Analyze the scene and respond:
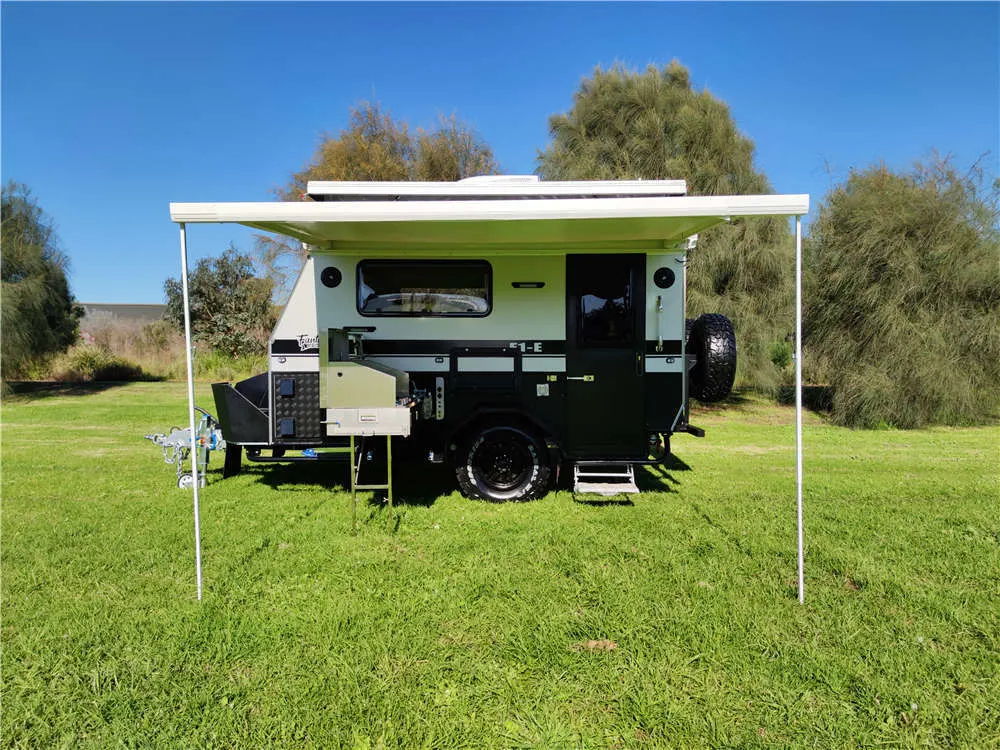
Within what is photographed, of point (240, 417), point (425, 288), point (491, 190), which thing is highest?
point (491, 190)

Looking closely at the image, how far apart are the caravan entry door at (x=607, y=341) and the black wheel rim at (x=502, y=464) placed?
0.58 metres

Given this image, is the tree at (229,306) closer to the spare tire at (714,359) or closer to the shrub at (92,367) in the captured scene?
the shrub at (92,367)

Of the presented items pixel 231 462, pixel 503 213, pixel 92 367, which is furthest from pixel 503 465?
pixel 92 367

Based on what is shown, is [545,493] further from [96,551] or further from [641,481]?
[96,551]

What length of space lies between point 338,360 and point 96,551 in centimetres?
217

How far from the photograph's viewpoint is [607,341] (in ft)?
17.0

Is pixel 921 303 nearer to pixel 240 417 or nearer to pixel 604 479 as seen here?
pixel 604 479

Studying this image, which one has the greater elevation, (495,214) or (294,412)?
(495,214)

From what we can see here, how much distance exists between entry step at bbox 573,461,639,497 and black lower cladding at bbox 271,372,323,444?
2.42m

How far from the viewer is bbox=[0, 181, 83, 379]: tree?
13297 mm

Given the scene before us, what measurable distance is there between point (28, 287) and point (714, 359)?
1591 centimetres

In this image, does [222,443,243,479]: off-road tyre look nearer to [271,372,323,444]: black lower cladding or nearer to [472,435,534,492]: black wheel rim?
[271,372,323,444]: black lower cladding

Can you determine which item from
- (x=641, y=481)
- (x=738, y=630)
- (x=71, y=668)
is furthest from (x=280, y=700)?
(x=641, y=481)

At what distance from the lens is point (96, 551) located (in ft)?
13.1
